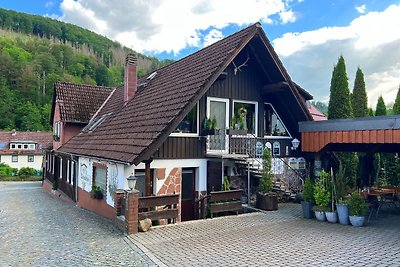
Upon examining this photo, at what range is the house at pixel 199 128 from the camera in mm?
11242

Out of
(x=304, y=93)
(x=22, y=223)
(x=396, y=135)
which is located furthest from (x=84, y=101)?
(x=396, y=135)

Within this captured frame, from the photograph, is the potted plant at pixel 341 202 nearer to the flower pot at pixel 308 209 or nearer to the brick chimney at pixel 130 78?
the flower pot at pixel 308 209

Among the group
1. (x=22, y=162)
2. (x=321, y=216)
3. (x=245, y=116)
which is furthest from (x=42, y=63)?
(x=321, y=216)

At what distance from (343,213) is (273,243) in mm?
3363

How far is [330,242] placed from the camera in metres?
8.38

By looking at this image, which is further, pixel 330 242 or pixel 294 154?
pixel 294 154

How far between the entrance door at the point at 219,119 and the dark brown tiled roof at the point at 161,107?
5.01ft

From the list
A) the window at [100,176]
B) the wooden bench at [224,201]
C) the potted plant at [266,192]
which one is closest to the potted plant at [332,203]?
the potted plant at [266,192]

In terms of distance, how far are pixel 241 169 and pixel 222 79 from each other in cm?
384

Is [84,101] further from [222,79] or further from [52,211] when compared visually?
[222,79]

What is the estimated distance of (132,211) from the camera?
930 centimetres

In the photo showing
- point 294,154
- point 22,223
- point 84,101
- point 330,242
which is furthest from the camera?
point 84,101

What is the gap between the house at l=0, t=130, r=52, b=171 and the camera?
2045 inches

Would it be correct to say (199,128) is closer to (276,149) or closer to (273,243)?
(276,149)
